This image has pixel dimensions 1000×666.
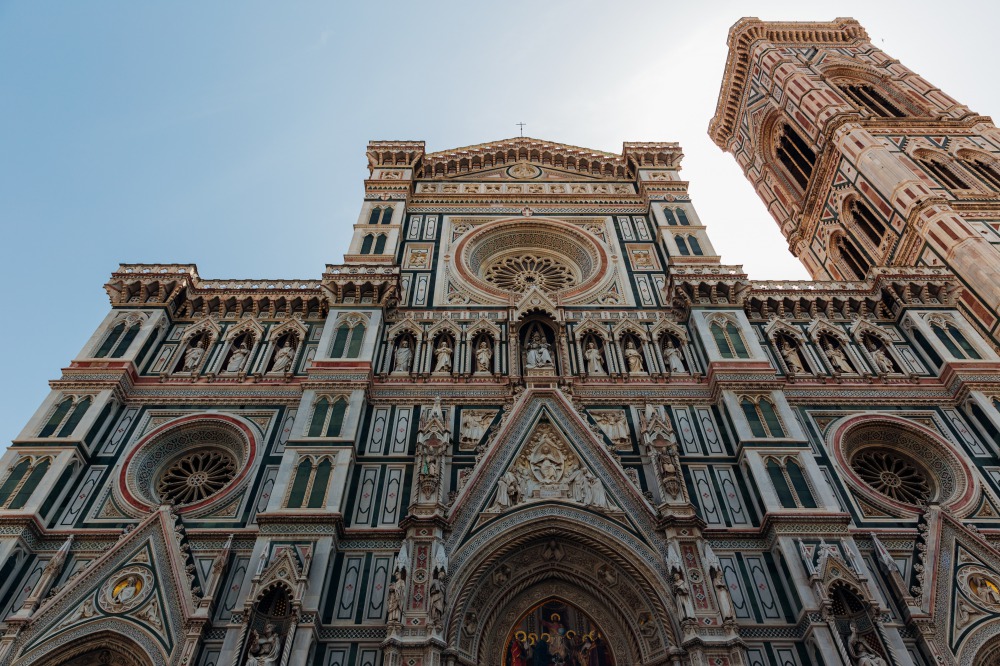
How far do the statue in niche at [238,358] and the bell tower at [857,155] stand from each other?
16090 millimetres

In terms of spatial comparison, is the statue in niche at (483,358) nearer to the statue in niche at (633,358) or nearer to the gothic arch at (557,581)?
the statue in niche at (633,358)

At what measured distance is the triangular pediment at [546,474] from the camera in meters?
12.2

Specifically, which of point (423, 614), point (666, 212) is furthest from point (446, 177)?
point (423, 614)

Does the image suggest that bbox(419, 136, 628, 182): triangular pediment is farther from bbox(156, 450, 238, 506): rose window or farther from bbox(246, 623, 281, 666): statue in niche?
bbox(246, 623, 281, 666): statue in niche

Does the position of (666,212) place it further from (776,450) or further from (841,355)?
(776,450)

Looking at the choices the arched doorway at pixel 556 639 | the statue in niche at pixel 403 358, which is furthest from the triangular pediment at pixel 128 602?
the statue in niche at pixel 403 358

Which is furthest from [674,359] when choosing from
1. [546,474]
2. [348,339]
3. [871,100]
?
[871,100]

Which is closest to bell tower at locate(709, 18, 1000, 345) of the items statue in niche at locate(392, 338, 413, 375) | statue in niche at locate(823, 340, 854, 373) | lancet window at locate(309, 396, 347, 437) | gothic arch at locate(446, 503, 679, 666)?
statue in niche at locate(823, 340, 854, 373)

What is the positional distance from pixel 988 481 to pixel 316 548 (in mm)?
12104

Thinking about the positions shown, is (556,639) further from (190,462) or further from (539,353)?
(190,462)

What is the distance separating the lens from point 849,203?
2636 cm

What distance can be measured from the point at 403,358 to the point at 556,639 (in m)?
6.82

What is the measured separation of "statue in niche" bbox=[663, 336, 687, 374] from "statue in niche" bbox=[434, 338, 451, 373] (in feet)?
15.7

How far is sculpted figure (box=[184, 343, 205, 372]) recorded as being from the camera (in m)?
15.5
